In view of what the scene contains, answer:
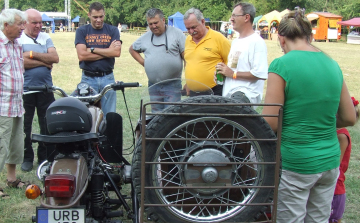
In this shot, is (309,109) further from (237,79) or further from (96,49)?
(96,49)

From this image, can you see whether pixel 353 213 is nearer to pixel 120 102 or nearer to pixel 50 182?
pixel 50 182

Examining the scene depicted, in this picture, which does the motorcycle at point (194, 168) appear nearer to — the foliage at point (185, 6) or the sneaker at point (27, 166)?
the sneaker at point (27, 166)

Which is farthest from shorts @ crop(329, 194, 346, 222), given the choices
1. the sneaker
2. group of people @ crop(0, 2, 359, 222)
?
the sneaker

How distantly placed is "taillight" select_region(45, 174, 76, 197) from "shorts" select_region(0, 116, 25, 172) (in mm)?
1842

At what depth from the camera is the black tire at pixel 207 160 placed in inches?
84.2

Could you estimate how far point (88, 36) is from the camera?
208 inches

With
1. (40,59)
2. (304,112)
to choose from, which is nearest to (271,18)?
(40,59)

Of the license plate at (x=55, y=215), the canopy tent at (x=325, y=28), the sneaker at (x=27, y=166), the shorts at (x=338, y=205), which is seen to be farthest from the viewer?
the canopy tent at (x=325, y=28)

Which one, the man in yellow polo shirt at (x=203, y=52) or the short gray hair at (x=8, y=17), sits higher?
the short gray hair at (x=8, y=17)

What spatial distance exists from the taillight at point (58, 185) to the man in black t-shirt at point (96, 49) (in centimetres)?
270

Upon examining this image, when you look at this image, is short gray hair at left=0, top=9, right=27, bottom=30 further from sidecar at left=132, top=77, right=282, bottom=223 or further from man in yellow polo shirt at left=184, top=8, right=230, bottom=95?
sidecar at left=132, top=77, right=282, bottom=223

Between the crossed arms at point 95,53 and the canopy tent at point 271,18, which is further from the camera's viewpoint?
the canopy tent at point 271,18

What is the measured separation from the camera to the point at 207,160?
7.13 ft

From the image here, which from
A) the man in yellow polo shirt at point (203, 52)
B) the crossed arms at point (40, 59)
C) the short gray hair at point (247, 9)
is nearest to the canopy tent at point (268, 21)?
the man in yellow polo shirt at point (203, 52)
